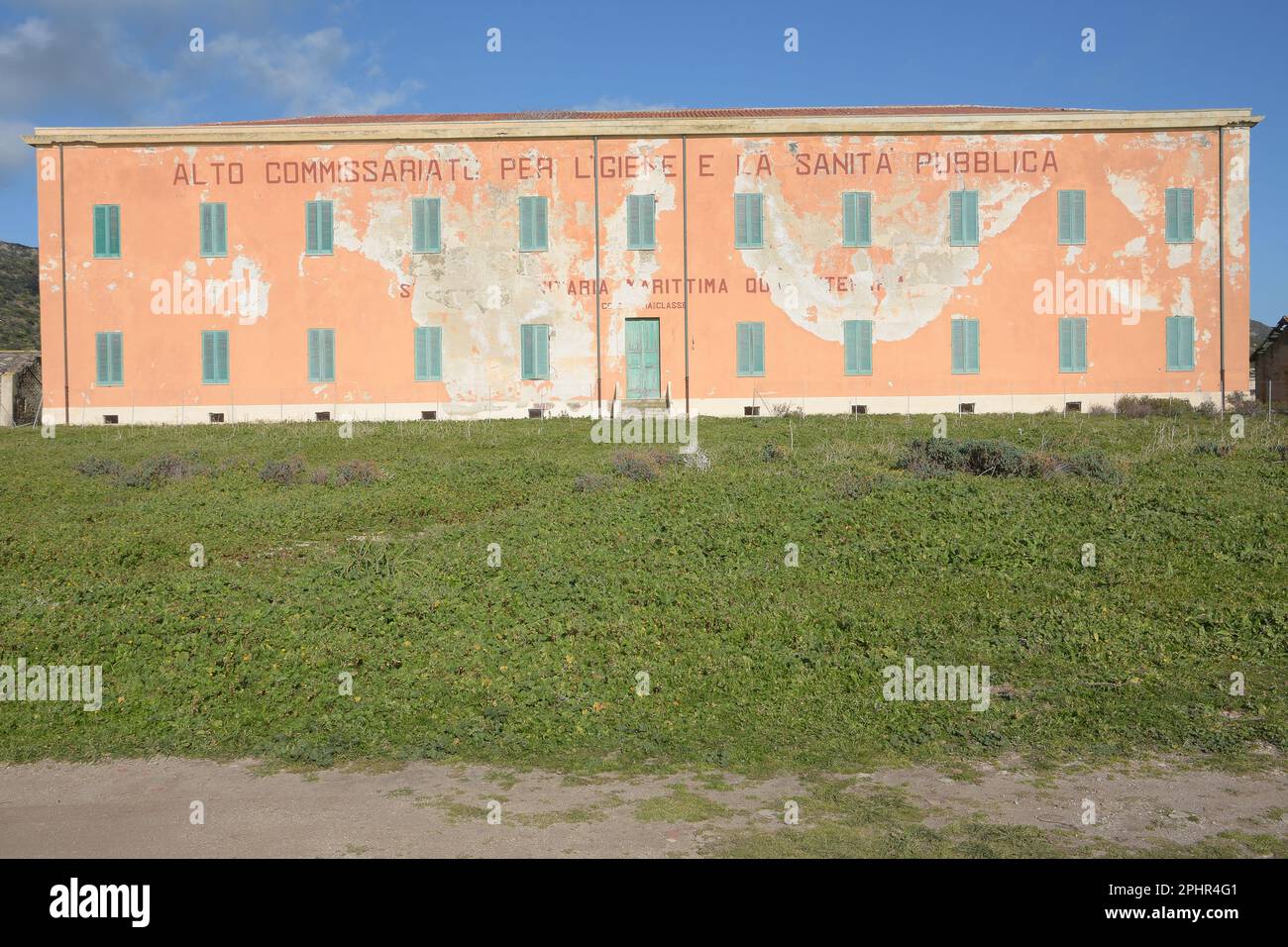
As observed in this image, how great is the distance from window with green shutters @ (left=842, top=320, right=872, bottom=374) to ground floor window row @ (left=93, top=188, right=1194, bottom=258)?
2.16 metres

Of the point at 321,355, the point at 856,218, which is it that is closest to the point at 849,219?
the point at 856,218

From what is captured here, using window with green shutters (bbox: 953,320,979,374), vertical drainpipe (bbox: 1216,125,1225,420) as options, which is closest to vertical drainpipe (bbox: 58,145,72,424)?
window with green shutters (bbox: 953,320,979,374)

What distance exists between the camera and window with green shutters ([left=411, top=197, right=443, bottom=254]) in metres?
28.3

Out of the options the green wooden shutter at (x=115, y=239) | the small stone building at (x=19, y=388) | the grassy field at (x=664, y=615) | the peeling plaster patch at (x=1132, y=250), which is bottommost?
the grassy field at (x=664, y=615)

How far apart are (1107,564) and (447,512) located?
831 centimetres

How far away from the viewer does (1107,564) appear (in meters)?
10.7

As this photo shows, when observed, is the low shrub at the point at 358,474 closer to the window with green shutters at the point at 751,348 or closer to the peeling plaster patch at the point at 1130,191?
the window with green shutters at the point at 751,348

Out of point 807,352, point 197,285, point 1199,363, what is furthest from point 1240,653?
point 197,285

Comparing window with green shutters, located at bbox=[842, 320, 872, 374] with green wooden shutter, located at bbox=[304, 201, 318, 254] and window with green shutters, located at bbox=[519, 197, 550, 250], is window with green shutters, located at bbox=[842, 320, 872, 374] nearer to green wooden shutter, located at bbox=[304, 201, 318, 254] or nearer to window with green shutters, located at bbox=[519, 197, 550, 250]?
window with green shutters, located at bbox=[519, 197, 550, 250]

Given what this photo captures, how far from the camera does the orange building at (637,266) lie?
28.0m

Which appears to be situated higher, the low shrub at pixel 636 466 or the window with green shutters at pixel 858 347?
the window with green shutters at pixel 858 347

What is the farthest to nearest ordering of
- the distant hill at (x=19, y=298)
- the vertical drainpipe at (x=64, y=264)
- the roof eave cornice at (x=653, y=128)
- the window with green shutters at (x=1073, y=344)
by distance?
1. the distant hill at (x=19, y=298)
2. the vertical drainpipe at (x=64, y=264)
3. the window with green shutters at (x=1073, y=344)
4. the roof eave cornice at (x=653, y=128)

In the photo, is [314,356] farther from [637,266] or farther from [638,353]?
[637,266]

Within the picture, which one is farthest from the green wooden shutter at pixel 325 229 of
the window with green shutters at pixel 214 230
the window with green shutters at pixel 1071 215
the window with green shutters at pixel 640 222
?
the window with green shutters at pixel 1071 215
